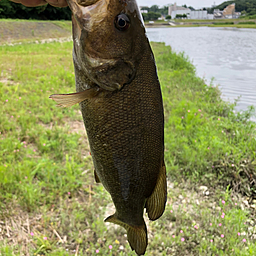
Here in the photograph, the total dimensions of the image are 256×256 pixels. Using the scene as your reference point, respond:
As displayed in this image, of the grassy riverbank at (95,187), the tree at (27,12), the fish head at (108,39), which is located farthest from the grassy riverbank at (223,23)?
the fish head at (108,39)

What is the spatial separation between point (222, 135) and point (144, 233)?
381cm

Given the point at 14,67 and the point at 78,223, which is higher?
the point at 14,67

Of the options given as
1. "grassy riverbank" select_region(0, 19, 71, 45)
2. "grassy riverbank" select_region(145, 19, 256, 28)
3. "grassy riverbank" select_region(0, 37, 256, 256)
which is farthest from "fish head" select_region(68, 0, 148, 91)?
"grassy riverbank" select_region(145, 19, 256, 28)

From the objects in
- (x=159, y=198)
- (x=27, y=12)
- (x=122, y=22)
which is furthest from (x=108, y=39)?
(x=27, y=12)

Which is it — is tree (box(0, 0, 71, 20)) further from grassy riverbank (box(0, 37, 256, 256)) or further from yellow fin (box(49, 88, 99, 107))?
yellow fin (box(49, 88, 99, 107))

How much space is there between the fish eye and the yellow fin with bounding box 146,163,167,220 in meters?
0.73

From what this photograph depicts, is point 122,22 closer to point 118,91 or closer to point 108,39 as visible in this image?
point 108,39

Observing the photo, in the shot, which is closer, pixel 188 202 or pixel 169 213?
pixel 169 213

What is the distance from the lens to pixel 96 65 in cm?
109

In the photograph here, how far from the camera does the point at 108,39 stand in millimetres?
1092

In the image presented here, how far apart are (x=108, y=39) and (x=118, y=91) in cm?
24

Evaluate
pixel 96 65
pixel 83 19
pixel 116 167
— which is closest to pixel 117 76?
pixel 96 65

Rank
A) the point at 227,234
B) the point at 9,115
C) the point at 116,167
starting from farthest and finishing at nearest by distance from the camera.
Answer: the point at 9,115
the point at 227,234
the point at 116,167

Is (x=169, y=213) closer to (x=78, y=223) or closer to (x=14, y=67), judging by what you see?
(x=78, y=223)
